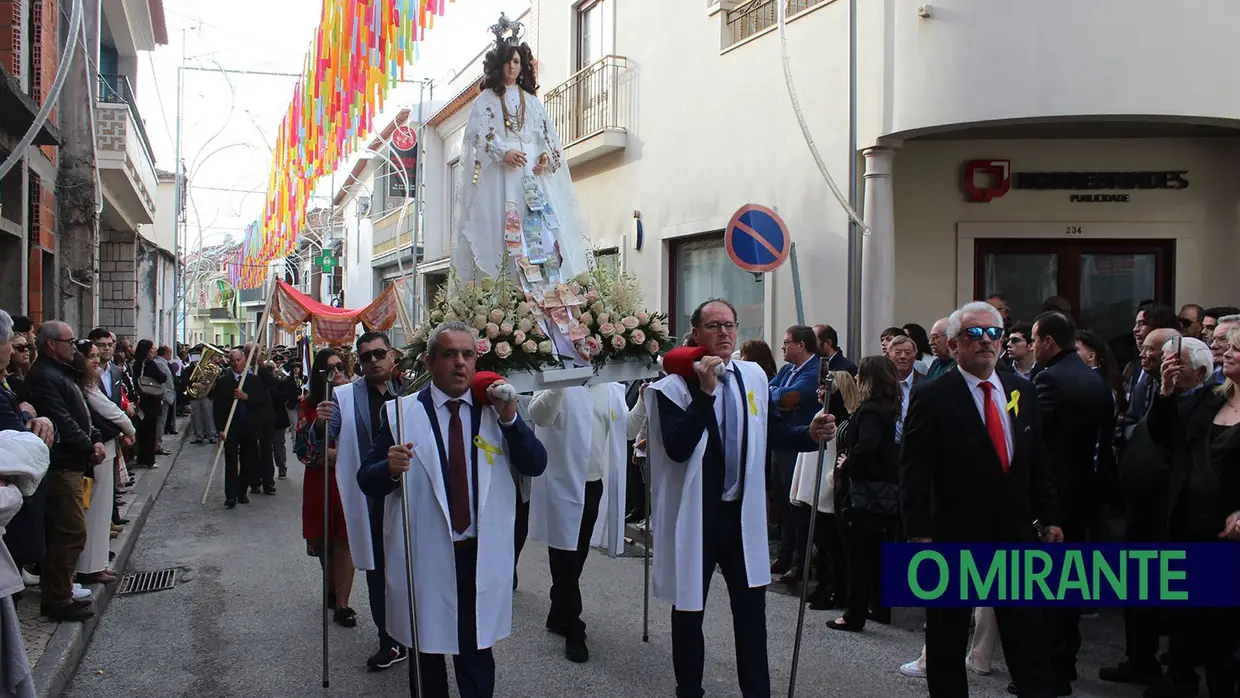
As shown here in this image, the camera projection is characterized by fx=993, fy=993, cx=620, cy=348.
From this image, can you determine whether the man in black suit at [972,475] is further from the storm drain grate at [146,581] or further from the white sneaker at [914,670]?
the storm drain grate at [146,581]

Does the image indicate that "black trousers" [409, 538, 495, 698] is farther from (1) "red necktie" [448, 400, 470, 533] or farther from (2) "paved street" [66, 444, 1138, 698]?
(2) "paved street" [66, 444, 1138, 698]

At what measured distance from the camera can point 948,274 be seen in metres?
10.8

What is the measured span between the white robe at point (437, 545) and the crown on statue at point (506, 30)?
3145mm

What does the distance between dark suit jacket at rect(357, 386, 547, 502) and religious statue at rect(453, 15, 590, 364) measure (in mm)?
1870

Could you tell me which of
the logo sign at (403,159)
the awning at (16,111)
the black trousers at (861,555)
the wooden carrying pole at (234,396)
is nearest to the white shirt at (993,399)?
the black trousers at (861,555)

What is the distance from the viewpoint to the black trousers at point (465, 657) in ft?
13.9

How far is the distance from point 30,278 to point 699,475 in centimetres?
1044

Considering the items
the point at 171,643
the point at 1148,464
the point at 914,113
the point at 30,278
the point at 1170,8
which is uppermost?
the point at 1170,8

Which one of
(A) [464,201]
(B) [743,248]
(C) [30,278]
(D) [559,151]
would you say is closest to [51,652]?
(A) [464,201]

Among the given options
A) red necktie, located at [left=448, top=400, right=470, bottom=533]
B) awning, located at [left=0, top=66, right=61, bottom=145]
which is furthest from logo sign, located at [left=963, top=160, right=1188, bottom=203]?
awning, located at [left=0, top=66, right=61, bottom=145]

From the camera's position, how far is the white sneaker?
552cm

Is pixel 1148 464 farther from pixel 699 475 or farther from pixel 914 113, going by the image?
pixel 914 113

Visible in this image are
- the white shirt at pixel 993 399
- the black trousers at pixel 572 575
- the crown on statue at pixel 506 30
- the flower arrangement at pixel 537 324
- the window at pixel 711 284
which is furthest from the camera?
the window at pixel 711 284

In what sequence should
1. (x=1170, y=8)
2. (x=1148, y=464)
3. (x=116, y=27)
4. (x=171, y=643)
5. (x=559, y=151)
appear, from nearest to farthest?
1. (x=1148, y=464)
2. (x=171, y=643)
3. (x=559, y=151)
4. (x=1170, y=8)
5. (x=116, y=27)
